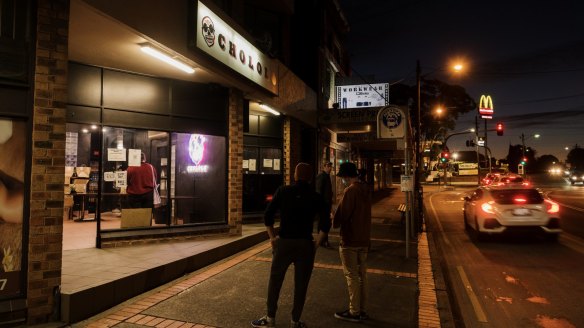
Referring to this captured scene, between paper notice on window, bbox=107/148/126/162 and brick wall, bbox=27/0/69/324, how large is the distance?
3.88 meters

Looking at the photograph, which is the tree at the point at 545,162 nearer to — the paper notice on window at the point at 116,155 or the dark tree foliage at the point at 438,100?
the dark tree foliage at the point at 438,100

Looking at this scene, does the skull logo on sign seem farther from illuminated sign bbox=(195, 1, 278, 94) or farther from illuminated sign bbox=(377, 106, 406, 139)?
illuminated sign bbox=(377, 106, 406, 139)

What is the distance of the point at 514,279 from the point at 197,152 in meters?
7.07


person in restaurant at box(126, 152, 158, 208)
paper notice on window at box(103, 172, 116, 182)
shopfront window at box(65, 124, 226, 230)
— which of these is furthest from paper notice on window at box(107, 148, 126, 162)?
paper notice on window at box(103, 172, 116, 182)

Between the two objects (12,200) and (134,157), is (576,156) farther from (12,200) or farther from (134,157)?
(12,200)

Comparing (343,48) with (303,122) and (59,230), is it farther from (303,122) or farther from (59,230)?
(59,230)

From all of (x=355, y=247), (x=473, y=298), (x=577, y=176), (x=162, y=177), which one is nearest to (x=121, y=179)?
(x=162, y=177)

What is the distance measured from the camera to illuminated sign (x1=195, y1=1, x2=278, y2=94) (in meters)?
7.77

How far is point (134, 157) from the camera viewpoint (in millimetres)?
9109

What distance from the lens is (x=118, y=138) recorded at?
9.53 m

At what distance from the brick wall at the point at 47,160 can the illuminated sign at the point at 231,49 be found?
9.02 ft

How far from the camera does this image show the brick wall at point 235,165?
988 centimetres

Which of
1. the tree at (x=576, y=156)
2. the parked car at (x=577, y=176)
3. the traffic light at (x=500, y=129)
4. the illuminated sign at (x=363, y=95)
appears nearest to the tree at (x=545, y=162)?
the tree at (x=576, y=156)

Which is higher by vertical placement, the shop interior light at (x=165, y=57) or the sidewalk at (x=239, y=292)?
the shop interior light at (x=165, y=57)
